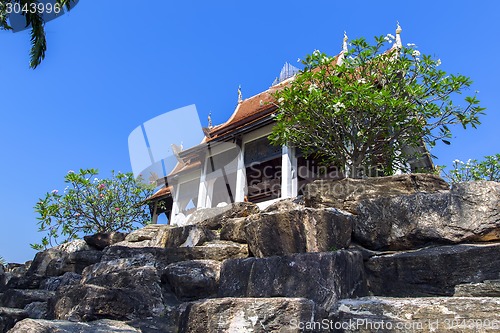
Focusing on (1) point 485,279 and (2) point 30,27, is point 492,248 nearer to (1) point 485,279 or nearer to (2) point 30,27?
(1) point 485,279

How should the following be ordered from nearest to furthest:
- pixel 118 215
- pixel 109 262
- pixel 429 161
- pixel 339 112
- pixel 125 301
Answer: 1. pixel 125 301
2. pixel 109 262
3. pixel 339 112
4. pixel 429 161
5. pixel 118 215

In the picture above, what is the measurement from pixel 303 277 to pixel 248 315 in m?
0.81

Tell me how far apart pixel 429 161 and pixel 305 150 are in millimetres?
6634

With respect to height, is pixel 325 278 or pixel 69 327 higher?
pixel 325 278

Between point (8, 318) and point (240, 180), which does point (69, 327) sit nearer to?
point (8, 318)

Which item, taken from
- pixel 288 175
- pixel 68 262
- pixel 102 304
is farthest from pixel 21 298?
pixel 288 175

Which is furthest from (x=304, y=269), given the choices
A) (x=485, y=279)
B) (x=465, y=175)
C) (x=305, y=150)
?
(x=465, y=175)

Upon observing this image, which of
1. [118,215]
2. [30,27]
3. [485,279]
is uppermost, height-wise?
[30,27]

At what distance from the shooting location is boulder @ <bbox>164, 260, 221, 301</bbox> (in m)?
4.35

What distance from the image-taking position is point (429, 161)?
44.5ft

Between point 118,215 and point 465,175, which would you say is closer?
point 465,175

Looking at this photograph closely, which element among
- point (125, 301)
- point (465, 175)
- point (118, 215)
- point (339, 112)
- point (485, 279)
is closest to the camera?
point (485, 279)

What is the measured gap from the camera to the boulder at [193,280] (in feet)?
14.3

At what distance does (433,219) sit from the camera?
4594mm
